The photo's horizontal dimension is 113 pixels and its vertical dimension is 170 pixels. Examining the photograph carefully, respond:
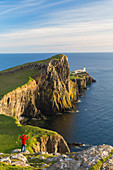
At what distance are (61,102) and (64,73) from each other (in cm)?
1963

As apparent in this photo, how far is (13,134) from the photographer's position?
107 ft

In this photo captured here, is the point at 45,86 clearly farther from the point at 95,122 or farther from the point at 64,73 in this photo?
the point at 95,122

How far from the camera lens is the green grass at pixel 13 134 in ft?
92.6

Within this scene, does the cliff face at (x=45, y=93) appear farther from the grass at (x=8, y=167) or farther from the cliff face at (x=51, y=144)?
the grass at (x=8, y=167)

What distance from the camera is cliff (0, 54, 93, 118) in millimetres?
68450

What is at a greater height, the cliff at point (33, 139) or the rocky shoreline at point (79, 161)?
the rocky shoreline at point (79, 161)

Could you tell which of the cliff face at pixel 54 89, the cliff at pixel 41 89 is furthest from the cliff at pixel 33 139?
the cliff face at pixel 54 89

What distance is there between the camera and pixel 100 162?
54.7 feet

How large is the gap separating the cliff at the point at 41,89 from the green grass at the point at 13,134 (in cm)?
2304

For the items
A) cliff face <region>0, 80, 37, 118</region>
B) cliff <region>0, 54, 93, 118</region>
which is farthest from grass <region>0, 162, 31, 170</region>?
cliff <region>0, 54, 93, 118</region>

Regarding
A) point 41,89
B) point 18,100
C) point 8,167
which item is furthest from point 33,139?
point 41,89

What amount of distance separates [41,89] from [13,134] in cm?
5046

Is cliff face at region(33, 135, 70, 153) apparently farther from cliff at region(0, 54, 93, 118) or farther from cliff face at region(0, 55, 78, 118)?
cliff at region(0, 54, 93, 118)

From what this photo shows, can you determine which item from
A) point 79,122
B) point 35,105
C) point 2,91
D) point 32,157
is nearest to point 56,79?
point 35,105
